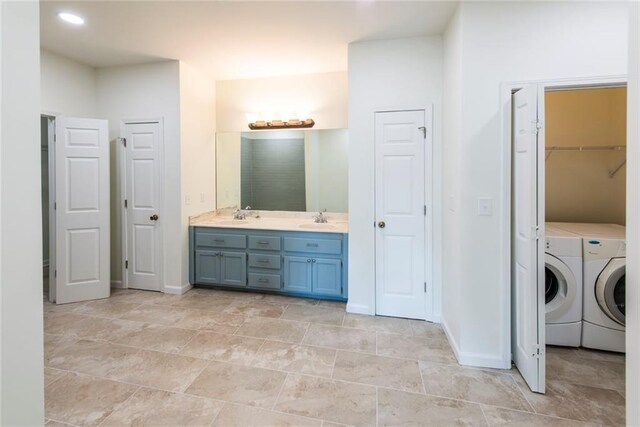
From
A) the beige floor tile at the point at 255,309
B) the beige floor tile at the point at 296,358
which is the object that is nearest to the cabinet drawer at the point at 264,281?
the beige floor tile at the point at 255,309

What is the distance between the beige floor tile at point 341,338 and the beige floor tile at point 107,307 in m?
1.99

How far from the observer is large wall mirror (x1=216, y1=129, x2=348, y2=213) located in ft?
12.9

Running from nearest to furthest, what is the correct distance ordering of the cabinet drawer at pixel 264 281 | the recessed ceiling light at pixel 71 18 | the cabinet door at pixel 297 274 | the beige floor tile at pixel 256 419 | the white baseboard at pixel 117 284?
the beige floor tile at pixel 256 419 → the recessed ceiling light at pixel 71 18 → the cabinet door at pixel 297 274 → the cabinet drawer at pixel 264 281 → the white baseboard at pixel 117 284

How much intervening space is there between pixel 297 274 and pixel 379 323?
1.07m

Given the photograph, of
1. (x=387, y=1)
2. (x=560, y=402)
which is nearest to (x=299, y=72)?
(x=387, y=1)

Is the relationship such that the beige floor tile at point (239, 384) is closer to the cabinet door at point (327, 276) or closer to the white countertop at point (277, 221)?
the cabinet door at point (327, 276)

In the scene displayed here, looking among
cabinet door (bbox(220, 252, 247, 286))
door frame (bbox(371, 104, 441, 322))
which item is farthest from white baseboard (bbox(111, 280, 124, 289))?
door frame (bbox(371, 104, 441, 322))

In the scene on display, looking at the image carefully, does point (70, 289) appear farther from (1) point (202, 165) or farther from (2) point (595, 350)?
(2) point (595, 350)

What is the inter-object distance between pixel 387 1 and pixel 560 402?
2.98 meters

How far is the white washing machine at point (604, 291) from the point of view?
2.38 meters

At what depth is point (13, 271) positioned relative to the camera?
2.68ft

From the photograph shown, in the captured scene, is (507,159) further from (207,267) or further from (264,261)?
(207,267)

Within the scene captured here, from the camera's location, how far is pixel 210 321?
3.02 metres

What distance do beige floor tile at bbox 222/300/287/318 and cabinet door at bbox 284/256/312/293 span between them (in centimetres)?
26
